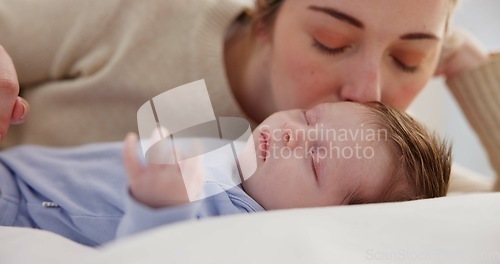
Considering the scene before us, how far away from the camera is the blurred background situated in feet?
6.23

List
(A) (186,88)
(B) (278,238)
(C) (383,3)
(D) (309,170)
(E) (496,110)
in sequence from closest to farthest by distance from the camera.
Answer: (B) (278,238), (D) (309,170), (C) (383,3), (A) (186,88), (E) (496,110)

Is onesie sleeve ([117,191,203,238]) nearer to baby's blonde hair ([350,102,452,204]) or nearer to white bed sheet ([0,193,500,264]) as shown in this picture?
white bed sheet ([0,193,500,264])

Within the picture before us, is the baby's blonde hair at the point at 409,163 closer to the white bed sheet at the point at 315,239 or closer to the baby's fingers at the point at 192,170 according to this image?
the white bed sheet at the point at 315,239

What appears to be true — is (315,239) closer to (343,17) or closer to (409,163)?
(409,163)

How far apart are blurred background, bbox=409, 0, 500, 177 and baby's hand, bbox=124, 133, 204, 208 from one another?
135 cm

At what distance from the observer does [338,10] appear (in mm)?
931

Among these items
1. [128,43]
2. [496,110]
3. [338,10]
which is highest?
[338,10]

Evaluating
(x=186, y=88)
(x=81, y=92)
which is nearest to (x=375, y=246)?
(x=186, y=88)

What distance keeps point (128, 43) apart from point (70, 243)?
2.05ft

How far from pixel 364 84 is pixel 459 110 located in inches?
40.3

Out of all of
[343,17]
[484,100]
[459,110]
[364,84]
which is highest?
[343,17]

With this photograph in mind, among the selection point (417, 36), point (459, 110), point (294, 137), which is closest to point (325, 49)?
point (417, 36)

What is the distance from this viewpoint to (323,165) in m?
0.77

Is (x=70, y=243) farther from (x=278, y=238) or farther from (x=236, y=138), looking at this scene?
(x=236, y=138)
